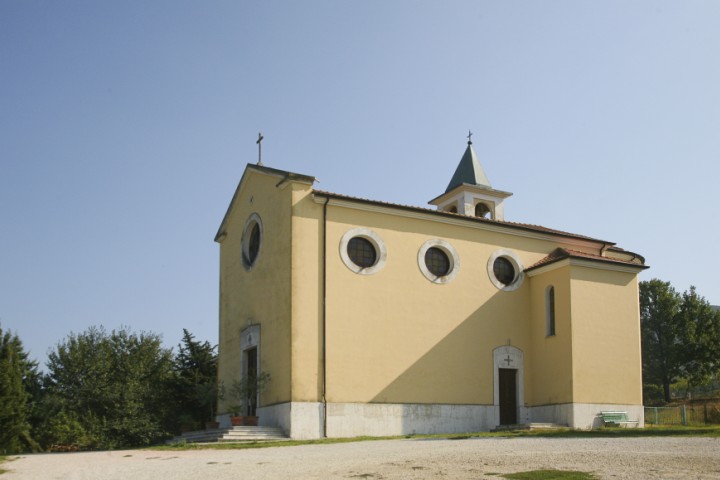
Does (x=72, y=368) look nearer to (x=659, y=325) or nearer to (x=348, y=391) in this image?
(x=348, y=391)

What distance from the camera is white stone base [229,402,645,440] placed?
70.2 ft

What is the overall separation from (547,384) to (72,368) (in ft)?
75.3

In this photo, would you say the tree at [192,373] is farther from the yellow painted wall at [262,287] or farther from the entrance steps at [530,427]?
the entrance steps at [530,427]

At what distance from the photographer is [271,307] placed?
934 inches

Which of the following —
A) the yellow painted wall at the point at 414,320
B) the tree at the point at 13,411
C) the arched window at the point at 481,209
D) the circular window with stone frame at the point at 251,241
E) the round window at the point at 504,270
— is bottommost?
the tree at the point at 13,411

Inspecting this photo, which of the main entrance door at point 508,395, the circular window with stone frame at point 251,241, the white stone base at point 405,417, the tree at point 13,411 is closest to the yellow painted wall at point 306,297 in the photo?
the white stone base at point 405,417

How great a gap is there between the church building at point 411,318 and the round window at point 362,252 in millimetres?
49

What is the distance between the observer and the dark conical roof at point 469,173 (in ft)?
105

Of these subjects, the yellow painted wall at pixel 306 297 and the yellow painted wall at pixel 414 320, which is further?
the yellow painted wall at pixel 414 320

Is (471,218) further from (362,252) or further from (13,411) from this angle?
(13,411)

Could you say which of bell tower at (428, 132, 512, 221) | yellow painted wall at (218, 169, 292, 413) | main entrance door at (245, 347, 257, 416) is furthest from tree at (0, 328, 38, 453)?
bell tower at (428, 132, 512, 221)

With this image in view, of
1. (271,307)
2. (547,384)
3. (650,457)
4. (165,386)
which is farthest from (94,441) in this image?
(650,457)

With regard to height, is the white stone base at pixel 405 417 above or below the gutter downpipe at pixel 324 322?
below

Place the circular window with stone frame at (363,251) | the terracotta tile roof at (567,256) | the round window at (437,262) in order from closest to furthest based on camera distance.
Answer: the circular window with stone frame at (363,251)
the round window at (437,262)
the terracotta tile roof at (567,256)
